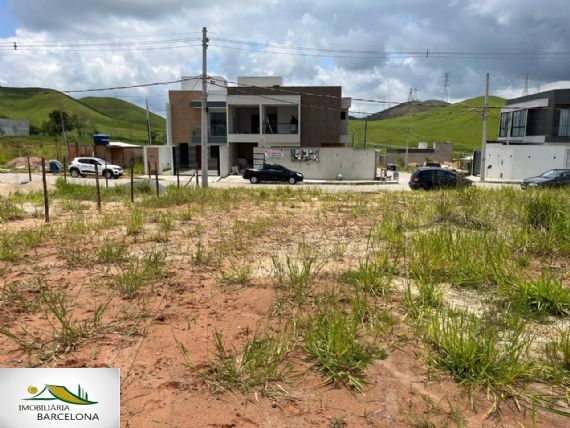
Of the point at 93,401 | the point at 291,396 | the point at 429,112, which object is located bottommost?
the point at 291,396

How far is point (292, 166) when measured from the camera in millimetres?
38562

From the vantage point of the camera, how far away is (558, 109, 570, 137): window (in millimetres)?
40594

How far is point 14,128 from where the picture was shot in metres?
92.8

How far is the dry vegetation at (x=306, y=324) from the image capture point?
3.19 meters

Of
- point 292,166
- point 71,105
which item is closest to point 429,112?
point 71,105

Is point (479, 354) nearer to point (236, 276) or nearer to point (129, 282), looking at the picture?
point (236, 276)

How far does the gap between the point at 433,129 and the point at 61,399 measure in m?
150

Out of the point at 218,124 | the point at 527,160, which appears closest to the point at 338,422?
the point at 527,160

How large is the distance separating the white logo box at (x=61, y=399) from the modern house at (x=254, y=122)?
36.6m

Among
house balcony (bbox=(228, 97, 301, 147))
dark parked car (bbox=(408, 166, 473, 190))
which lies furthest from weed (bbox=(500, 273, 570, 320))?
house balcony (bbox=(228, 97, 301, 147))

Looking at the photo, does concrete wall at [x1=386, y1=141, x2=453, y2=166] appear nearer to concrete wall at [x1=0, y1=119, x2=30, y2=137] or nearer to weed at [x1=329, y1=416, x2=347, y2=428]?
weed at [x1=329, y1=416, x2=347, y2=428]

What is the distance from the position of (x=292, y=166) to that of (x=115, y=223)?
29004 mm

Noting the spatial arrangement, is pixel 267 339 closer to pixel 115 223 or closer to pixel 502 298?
pixel 502 298

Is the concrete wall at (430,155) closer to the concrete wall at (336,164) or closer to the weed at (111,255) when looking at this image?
the concrete wall at (336,164)
